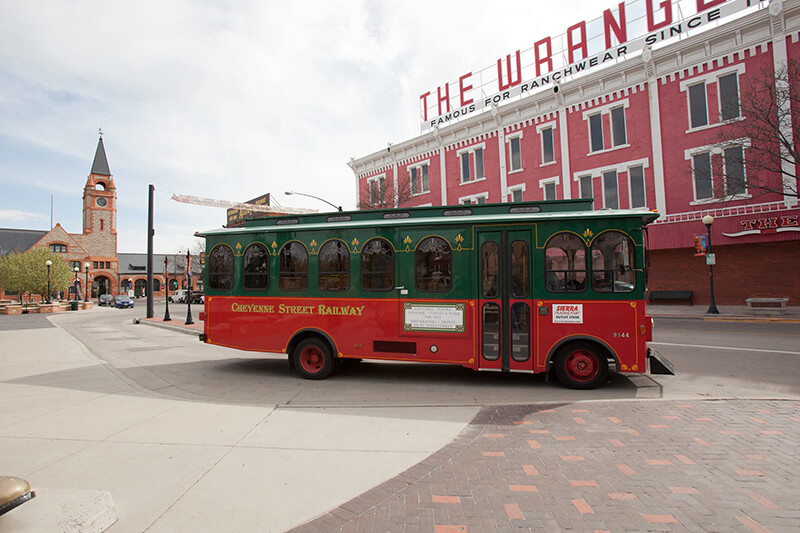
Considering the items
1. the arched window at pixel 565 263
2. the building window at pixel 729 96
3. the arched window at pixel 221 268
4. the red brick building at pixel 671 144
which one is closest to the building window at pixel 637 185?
the red brick building at pixel 671 144

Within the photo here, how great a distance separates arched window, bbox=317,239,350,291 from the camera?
7.95 metres

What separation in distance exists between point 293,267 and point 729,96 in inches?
939

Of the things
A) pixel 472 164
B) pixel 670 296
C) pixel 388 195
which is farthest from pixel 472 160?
pixel 670 296

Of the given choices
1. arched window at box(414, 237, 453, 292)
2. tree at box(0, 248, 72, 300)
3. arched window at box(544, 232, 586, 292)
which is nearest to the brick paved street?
arched window at box(544, 232, 586, 292)

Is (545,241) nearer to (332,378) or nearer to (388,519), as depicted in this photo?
(332,378)

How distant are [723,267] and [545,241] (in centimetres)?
2066

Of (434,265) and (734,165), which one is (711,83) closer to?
(734,165)

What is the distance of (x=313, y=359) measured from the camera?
321 inches

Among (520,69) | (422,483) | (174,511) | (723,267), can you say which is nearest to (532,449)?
(422,483)

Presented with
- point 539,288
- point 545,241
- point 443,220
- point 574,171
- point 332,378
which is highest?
point 574,171

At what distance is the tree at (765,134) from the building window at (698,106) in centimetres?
93

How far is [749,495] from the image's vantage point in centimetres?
320

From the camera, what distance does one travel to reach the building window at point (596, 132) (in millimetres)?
25656

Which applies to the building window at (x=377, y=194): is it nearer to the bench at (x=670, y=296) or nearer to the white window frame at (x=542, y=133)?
the white window frame at (x=542, y=133)
